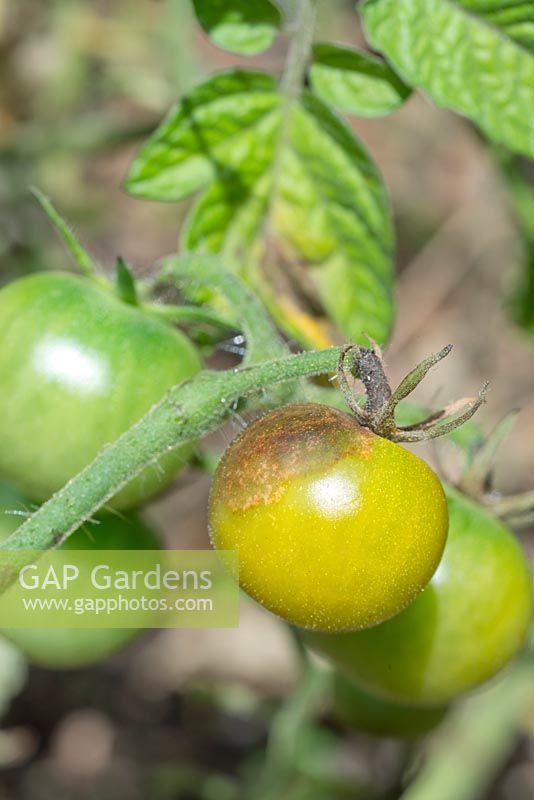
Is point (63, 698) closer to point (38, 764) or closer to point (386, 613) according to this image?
point (38, 764)

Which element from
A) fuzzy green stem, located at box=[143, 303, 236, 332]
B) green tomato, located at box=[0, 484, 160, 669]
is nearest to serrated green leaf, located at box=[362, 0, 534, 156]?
fuzzy green stem, located at box=[143, 303, 236, 332]

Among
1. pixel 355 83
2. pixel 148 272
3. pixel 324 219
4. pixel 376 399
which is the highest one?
pixel 355 83

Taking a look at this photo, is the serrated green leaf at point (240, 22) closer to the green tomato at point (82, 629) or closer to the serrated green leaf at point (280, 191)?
the serrated green leaf at point (280, 191)

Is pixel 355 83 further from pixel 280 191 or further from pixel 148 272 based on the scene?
pixel 148 272

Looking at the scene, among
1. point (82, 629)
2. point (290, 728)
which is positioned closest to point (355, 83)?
point (82, 629)

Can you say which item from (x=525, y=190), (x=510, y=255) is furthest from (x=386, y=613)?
(x=510, y=255)

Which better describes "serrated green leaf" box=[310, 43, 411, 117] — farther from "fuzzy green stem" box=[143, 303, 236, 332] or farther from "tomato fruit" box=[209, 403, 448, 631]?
"tomato fruit" box=[209, 403, 448, 631]

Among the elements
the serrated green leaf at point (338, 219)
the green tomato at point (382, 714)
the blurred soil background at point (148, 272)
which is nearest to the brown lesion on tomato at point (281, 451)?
the serrated green leaf at point (338, 219)
